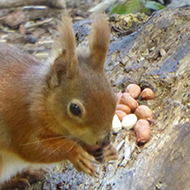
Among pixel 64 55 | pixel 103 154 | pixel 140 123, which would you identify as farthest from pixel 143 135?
pixel 64 55

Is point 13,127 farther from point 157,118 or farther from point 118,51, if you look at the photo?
point 118,51

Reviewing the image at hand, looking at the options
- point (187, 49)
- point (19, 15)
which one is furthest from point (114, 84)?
point (19, 15)

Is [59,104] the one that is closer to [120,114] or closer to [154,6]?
[120,114]

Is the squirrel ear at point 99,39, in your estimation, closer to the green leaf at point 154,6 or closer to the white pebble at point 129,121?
the white pebble at point 129,121

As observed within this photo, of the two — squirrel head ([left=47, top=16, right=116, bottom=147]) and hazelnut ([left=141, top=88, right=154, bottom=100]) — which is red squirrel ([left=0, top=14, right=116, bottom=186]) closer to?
squirrel head ([left=47, top=16, right=116, bottom=147])

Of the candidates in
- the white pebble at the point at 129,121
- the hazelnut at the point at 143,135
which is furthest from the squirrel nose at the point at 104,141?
the white pebble at the point at 129,121

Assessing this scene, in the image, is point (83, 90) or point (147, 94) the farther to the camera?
point (147, 94)
